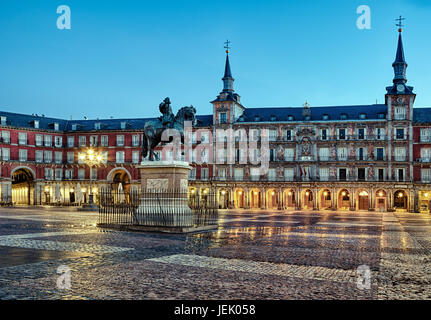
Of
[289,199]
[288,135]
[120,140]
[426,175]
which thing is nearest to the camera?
[426,175]

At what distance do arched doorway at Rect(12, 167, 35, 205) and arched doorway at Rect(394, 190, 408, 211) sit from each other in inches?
2160

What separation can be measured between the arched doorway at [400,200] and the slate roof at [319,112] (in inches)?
438

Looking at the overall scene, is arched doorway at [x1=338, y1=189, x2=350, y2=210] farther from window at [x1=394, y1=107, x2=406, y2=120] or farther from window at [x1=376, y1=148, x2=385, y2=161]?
window at [x1=394, y1=107, x2=406, y2=120]

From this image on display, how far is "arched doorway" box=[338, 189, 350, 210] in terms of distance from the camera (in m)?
65.2

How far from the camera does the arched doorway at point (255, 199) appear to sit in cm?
6575

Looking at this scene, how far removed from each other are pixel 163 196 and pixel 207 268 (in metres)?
9.74

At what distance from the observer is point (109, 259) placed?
10.9m

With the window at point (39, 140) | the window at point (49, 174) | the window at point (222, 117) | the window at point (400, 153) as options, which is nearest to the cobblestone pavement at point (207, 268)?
the window at point (400, 153)

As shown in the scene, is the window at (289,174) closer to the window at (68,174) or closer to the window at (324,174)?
the window at (324,174)

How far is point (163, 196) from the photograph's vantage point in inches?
765

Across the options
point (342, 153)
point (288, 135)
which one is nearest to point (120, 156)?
point (288, 135)

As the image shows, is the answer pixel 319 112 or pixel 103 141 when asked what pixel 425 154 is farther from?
pixel 103 141

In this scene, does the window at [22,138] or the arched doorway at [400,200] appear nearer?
the arched doorway at [400,200]
